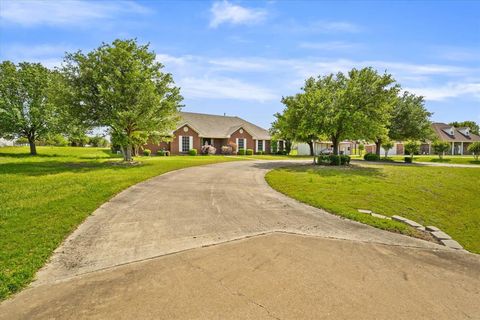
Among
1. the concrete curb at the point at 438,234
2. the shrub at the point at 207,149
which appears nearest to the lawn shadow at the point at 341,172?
the concrete curb at the point at 438,234

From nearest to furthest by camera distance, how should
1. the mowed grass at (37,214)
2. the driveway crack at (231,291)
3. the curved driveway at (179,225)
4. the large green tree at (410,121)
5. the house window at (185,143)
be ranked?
1. the driveway crack at (231,291)
2. the mowed grass at (37,214)
3. the curved driveway at (179,225)
4. the large green tree at (410,121)
5. the house window at (185,143)

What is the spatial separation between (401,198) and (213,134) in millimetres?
34183

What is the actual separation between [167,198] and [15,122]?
91.1 ft

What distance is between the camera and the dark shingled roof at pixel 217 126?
4403cm

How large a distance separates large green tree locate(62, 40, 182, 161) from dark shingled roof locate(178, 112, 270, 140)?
17264 mm

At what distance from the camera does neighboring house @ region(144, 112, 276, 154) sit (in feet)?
132

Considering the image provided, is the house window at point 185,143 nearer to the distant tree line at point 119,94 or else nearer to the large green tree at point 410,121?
the distant tree line at point 119,94

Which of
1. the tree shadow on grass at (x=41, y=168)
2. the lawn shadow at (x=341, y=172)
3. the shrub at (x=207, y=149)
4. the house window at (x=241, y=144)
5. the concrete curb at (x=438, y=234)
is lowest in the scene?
the concrete curb at (x=438, y=234)

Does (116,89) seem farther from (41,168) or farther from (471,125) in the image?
(471,125)

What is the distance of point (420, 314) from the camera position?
404cm

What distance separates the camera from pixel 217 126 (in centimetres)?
4719

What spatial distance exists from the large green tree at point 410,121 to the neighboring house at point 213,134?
65.8ft

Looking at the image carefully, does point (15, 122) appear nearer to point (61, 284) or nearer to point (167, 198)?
point (167, 198)

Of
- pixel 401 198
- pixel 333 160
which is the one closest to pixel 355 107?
pixel 333 160
